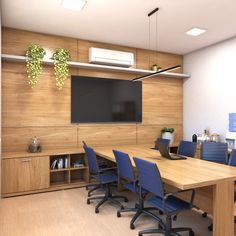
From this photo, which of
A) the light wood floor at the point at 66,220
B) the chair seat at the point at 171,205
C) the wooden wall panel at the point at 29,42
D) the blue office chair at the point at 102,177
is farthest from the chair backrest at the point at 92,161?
the wooden wall panel at the point at 29,42

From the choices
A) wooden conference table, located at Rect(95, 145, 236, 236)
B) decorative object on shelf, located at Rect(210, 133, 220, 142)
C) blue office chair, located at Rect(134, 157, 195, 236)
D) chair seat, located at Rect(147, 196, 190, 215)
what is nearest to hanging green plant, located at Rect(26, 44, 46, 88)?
blue office chair, located at Rect(134, 157, 195, 236)

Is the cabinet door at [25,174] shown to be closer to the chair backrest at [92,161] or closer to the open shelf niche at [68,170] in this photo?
the open shelf niche at [68,170]

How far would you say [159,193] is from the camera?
2459 mm

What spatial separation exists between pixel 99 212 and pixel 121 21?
3.32 meters

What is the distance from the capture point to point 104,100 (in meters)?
5.41

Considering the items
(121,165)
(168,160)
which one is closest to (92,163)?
(121,165)

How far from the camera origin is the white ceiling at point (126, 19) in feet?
11.9

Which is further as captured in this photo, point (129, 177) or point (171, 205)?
point (129, 177)

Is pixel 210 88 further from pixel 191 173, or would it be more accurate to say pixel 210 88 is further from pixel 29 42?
pixel 29 42

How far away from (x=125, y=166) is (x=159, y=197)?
2.33 feet

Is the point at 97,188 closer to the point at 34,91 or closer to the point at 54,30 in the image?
the point at 34,91

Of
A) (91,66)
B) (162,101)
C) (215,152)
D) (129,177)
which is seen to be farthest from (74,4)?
(162,101)

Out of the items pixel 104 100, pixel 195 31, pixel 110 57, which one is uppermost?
pixel 195 31

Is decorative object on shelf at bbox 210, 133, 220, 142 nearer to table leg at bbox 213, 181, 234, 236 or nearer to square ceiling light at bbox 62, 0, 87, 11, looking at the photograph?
table leg at bbox 213, 181, 234, 236
